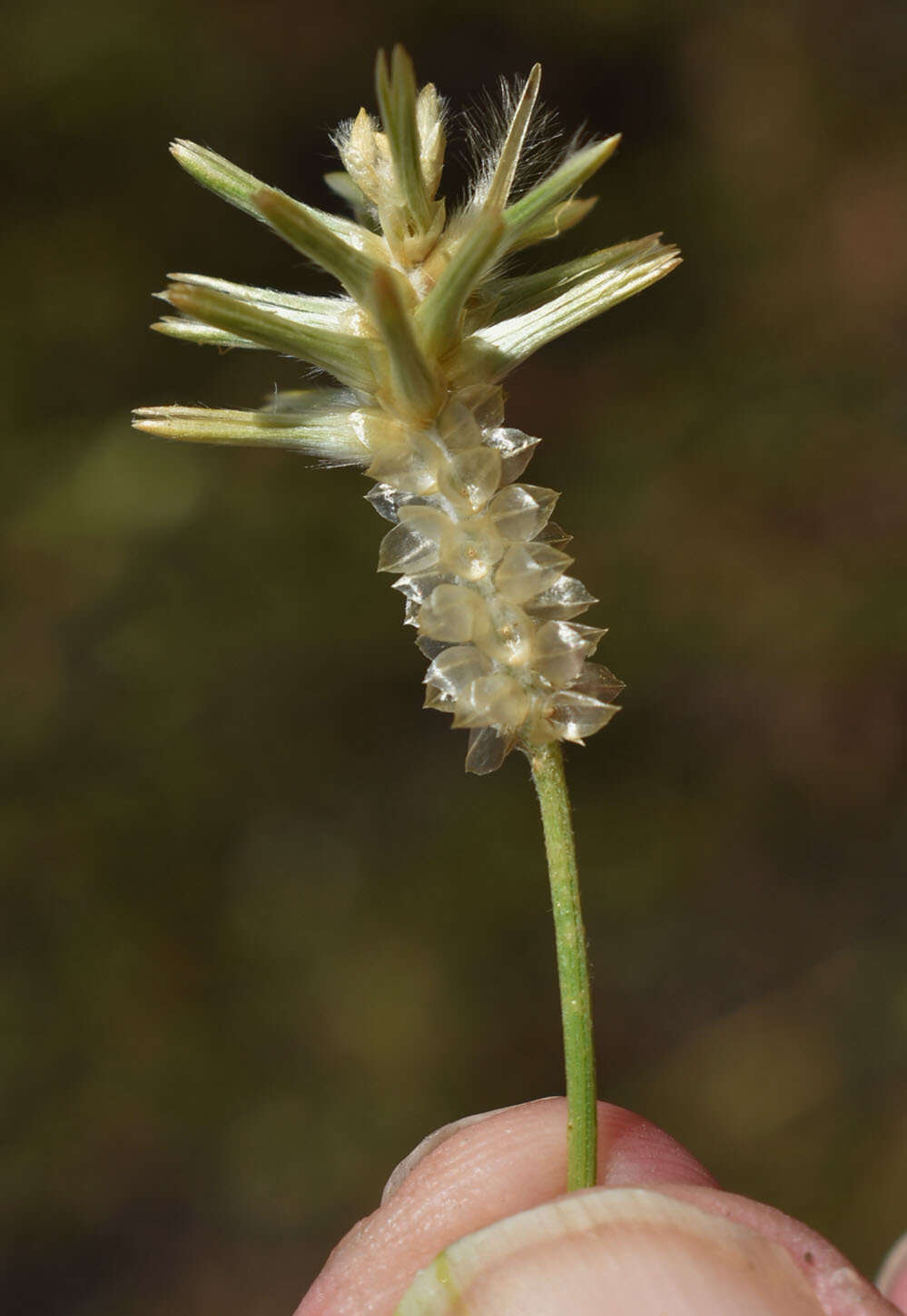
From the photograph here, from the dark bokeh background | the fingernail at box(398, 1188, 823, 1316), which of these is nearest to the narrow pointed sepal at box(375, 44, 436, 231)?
the fingernail at box(398, 1188, 823, 1316)

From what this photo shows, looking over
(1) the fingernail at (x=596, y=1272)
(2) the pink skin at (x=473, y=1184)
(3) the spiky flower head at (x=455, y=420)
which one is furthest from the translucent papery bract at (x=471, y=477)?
(2) the pink skin at (x=473, y=1184)

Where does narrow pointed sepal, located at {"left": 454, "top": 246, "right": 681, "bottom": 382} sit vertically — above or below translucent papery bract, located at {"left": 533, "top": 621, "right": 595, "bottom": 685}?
above

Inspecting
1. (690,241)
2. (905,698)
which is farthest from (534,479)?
(905,698)

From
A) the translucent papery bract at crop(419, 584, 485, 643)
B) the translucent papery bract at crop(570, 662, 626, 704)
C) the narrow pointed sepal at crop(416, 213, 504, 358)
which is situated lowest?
the translucent papery bract at crop(570, 662, 626, 704)

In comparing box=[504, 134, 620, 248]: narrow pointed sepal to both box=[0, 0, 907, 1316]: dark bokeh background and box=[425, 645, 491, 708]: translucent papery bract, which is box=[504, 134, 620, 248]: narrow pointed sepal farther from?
box=[0, 0, 907, 1316]: dark bokeh background

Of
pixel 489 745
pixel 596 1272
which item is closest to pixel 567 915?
pixel 489 745

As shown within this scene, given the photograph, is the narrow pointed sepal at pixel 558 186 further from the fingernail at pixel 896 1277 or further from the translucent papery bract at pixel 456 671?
the fingernail at pixel 896 1277

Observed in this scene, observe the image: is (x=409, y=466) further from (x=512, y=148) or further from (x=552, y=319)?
(x=512, y=148)

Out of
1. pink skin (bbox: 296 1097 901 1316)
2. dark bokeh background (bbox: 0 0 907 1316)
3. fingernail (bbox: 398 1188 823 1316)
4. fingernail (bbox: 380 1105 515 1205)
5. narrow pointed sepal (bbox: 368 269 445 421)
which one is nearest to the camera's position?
narrow pointed sepal (bbox: 368 269 445 421)
